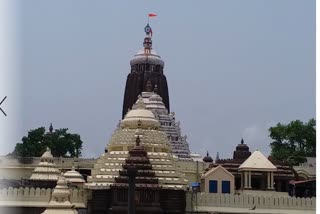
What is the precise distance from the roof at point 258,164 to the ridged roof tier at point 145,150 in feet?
10.5

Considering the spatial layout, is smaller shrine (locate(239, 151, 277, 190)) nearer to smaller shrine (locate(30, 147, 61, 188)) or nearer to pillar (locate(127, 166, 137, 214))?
smaller shrine (locate(30, 147, 61, 188))

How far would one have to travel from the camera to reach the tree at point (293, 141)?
29938mm

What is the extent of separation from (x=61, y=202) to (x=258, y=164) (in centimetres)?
698

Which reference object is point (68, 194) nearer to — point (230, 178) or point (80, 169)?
point (230, 178)

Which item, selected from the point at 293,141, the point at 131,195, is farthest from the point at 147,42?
the point at 131,195

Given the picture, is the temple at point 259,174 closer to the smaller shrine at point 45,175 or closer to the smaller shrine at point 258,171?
the smaller shrine at point 258,171

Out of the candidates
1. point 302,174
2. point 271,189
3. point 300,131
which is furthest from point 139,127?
point 300,131

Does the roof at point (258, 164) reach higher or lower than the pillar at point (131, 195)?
higher

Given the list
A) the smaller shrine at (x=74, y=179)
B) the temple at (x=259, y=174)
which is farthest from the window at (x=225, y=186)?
the smaller shrine at (x=74, y=179)

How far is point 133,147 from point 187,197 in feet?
5.79

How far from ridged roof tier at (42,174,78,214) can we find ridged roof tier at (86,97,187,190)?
1.19 m

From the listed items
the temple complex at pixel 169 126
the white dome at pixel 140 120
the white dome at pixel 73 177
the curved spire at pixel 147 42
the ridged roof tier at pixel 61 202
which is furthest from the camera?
the curved spire at pixel 147 42

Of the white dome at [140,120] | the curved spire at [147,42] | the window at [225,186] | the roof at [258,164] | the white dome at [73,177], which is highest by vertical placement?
the curved spire at [147,42]

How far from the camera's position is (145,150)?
18.5 metres
